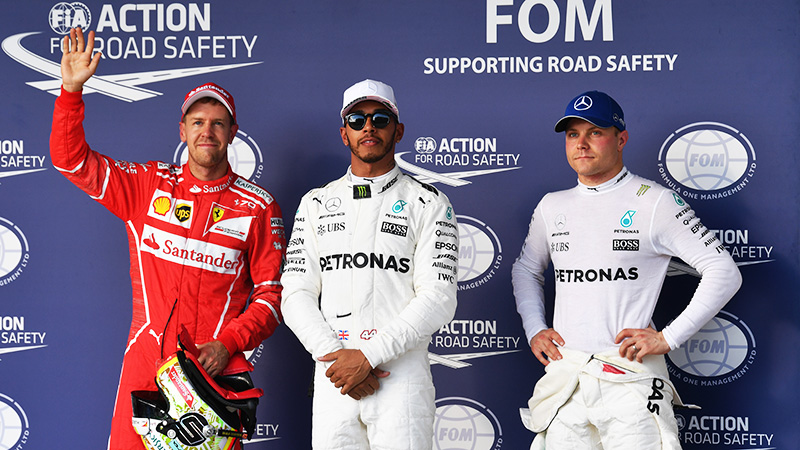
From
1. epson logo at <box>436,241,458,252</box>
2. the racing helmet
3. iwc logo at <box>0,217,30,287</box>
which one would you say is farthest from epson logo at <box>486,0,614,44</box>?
iwc logo at <box>0,217,30,287</box>

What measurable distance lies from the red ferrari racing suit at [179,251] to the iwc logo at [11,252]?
809 millimetres

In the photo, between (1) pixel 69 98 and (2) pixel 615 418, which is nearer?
(2) pixel 615 418

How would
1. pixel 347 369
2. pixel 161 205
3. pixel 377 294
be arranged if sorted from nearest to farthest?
1. pixel 347 369
2. pixel 377 294
3. pixel 161 205

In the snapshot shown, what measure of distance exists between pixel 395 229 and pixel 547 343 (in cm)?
68

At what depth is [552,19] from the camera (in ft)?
10.1

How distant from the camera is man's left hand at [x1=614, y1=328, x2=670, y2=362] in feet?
7.71

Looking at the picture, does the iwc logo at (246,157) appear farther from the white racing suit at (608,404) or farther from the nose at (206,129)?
the white racing suit at (608,404)

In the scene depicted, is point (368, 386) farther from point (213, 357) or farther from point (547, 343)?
point (547, 343)

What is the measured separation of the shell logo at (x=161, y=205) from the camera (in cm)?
261

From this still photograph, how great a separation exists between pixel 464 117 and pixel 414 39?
1.31 feet

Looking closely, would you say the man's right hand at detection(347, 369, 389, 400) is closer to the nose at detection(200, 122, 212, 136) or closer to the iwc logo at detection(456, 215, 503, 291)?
the iwc logo at detection(456, 215, 503, 291)

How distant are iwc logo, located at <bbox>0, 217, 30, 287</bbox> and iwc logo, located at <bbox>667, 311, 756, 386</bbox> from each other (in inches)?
108

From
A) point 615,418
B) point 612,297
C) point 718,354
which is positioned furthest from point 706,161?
point 615,418

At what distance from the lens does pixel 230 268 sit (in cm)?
259
